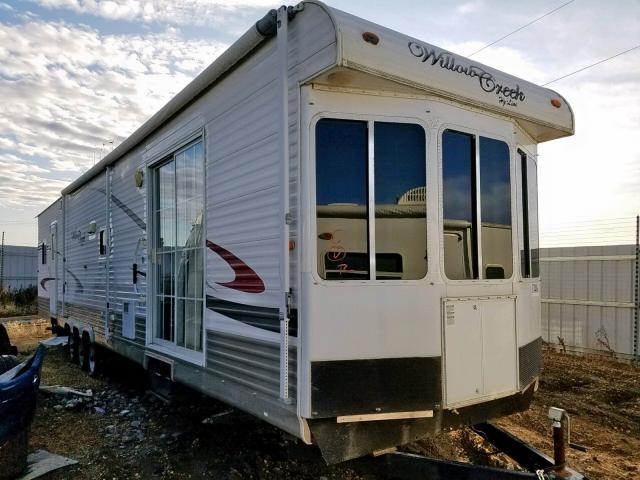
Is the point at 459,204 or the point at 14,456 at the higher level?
the point at 459,204

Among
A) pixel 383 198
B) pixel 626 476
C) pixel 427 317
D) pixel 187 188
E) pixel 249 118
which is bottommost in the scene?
pixel 626 476

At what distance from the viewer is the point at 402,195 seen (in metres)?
3.29

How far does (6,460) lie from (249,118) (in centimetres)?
306

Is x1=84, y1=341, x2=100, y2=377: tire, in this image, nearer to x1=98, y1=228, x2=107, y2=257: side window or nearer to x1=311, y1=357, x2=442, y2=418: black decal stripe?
x1=98, y1=228, x2=107, y2=257: side window

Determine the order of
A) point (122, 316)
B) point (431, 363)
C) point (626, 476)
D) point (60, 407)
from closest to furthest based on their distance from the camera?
point (431, 363), point (626, 476), point (60, 407), point (122, 316)

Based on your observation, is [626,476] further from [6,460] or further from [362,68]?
[6,460]

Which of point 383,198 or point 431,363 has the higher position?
point 383,198

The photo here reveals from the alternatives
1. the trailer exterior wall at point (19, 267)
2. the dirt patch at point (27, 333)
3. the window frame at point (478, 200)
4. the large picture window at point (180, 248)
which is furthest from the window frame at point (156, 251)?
the trailer exterior wall at point (19, 267)

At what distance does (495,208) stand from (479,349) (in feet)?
3.30

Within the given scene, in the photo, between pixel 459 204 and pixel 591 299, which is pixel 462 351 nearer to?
pixel 459 204

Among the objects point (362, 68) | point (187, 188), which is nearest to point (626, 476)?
point (362, 68)

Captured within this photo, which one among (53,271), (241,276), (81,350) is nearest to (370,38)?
(241,276)

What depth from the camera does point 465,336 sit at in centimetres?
334

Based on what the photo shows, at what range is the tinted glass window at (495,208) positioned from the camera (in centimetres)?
364
